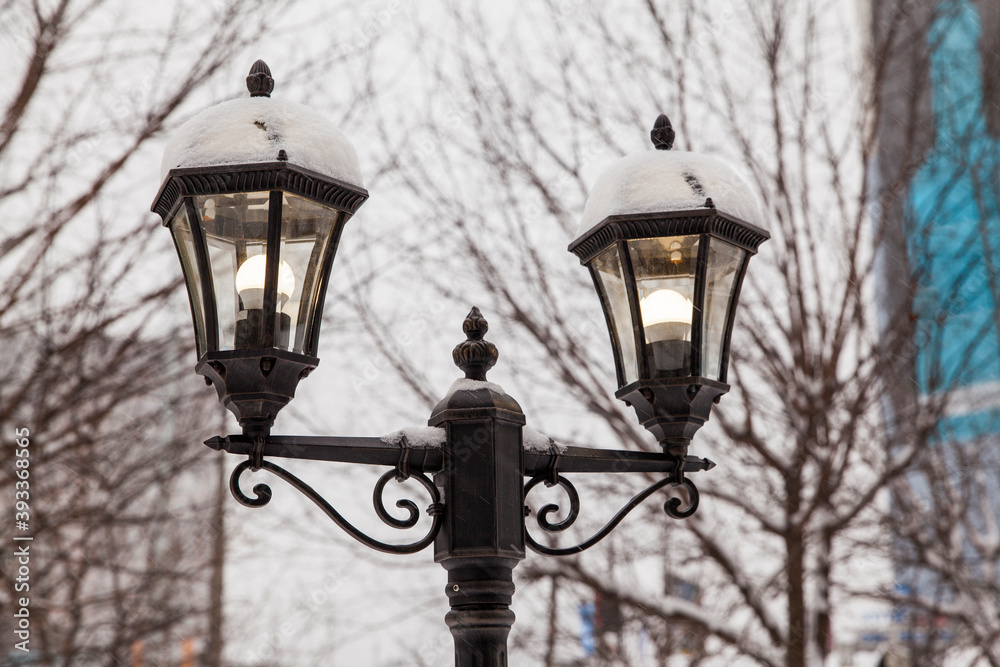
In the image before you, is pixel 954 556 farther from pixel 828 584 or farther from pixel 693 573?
pixel 693 573

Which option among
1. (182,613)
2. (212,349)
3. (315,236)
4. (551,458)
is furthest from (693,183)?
(182,613)

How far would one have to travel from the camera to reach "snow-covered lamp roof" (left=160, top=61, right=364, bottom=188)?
2516mm

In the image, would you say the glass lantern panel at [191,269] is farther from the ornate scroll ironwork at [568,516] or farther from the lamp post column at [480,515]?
the ornate scroll ironwork at [568,516]

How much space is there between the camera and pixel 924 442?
21.8 ft

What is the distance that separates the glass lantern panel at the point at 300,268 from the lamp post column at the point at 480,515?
452 mm

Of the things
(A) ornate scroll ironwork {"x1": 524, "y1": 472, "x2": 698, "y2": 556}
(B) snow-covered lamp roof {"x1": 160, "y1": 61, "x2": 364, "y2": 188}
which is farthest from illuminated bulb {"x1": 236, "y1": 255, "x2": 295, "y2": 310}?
(A) ornate scroll ironwork {"x1": 524, "y1": 472, "x2": 698, "y2": 556}

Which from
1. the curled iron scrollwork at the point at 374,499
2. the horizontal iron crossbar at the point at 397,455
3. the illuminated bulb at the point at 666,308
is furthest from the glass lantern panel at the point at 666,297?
the curled iron scrollwork at the point at 374,499

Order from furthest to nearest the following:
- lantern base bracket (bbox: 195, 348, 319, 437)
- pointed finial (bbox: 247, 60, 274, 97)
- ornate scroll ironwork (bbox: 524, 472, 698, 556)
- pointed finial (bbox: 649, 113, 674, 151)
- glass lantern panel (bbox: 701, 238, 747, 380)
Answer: pointed finial (bbox: 649, 113, 674, 151) < glass lantern panel (bbox: 701, 238, 747, 380) < pointed finial (bbox: 247, 60, 274, 97) < ornate scroll ironwork (bbox: 524, 472, 698, 556) < lantern base bracket (bbox: 195, 348, 319, 437)

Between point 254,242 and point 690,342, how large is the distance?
1.25 meters

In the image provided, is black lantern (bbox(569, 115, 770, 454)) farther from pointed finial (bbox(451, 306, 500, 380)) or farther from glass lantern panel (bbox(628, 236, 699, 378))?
pointed finial (bbox(451, 306, 500, 380))

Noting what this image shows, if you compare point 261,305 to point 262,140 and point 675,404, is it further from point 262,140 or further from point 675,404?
point 675,404

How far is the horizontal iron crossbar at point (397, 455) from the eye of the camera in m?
2.51

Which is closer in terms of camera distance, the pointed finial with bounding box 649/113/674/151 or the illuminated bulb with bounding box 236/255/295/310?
the illuminated bulb with bounding box 236/255/295/310

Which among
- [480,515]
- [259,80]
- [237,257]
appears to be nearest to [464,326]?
[480,515]
